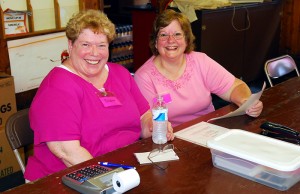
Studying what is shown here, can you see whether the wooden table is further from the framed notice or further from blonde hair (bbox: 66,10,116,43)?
the framed notice

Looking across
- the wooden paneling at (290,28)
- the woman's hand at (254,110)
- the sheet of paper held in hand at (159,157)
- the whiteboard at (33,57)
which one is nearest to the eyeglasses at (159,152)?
the sheet of paper held in hand at (159,157)

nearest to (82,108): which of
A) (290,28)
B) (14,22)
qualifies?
(14,22)

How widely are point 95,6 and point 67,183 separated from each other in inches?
114

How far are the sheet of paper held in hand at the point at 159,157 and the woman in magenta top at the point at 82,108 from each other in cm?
16

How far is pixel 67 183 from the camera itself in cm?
147

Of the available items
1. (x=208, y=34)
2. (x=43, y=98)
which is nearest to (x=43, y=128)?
(x=43, y=98)

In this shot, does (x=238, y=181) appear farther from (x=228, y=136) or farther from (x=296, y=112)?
(x=296, y=112)

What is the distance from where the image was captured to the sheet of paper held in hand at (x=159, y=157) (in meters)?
1.67

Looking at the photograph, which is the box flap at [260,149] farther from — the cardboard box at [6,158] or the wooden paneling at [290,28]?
the wooden paneling at [290,28]

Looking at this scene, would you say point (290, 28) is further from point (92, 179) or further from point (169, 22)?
point (92, 179)

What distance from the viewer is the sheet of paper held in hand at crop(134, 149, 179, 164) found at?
5.48 ft

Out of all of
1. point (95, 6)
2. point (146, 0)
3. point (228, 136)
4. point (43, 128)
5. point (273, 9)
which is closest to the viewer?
point (228, 136)

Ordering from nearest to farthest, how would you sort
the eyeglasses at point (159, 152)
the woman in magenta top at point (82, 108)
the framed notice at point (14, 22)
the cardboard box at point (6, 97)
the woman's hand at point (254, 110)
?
the eyeglasses at point (159, 152)
the woman in magenta top at point (82, 108)
the woman's hand at point (254, 110)
the cardboard box at point (6, 97)
the framed notice at point (14, 22)

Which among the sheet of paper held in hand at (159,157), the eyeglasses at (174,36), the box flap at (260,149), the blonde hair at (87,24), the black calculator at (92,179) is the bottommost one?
the sheet of paper held in hand at (159,157)
